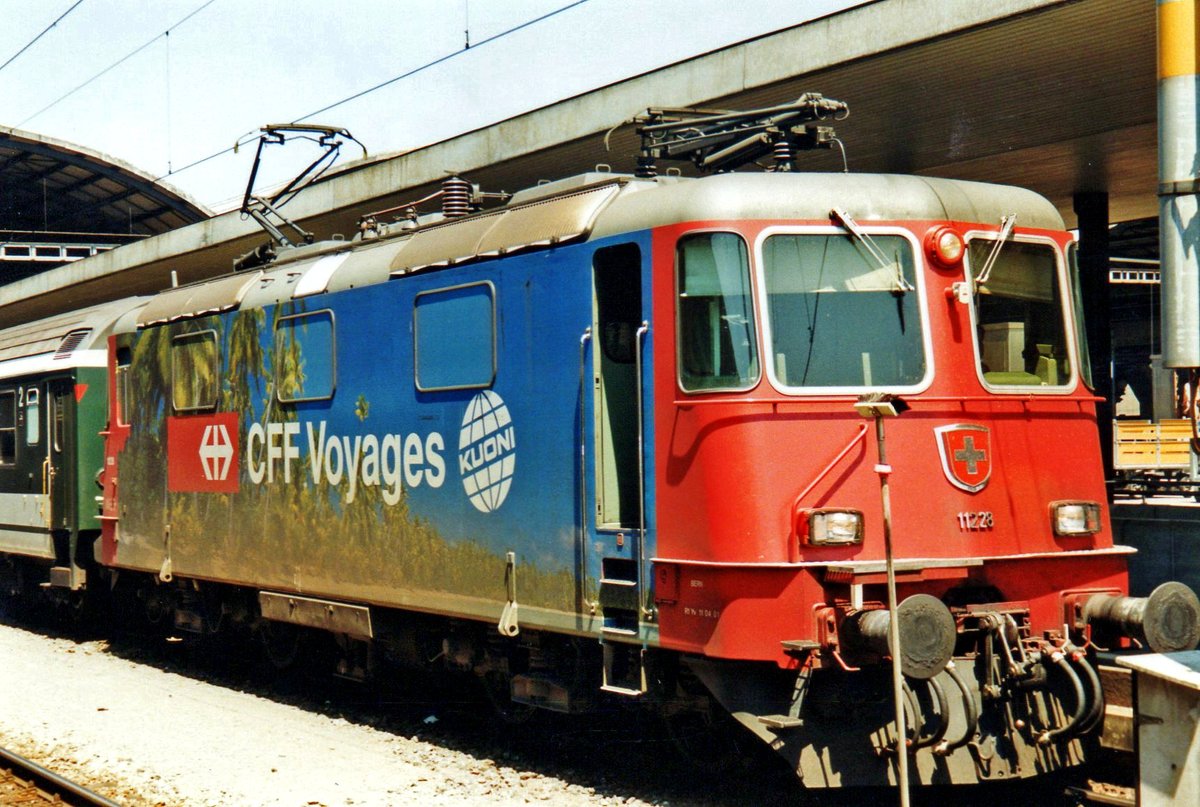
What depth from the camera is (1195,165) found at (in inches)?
236

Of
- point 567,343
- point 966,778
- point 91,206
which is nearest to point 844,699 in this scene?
point 966,778

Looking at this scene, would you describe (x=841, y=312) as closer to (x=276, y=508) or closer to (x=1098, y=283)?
(x=276, y=508)

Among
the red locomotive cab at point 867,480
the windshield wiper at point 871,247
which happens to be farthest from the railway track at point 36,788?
the windshield wiper at point 871,247

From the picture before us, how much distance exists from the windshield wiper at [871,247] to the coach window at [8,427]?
40.4 feet

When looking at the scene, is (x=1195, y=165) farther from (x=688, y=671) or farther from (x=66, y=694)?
(x=66, y=694)

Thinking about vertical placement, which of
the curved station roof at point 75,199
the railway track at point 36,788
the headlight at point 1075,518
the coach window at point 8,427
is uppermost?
the curved station roof at point 75,199

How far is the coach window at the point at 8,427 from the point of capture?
1664 cm

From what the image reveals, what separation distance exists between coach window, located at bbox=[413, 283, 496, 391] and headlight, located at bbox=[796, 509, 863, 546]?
2.46m

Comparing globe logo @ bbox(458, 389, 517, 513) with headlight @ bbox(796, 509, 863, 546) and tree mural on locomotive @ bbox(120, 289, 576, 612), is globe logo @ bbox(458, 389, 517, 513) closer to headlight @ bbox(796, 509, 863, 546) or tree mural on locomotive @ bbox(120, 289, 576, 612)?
tree mural on locomotive @ bbox(120, 289, 576, 612)

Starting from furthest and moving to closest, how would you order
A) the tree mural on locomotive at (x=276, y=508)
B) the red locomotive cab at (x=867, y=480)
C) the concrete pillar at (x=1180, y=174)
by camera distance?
1. the tree mural on locomotive at (x=276, y=508)
2. the red locomotive cab at (x=867, y=480)
3. the concrete pillar at (x=1180, y=174)

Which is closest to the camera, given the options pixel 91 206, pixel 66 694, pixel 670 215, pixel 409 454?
pixel 670 215

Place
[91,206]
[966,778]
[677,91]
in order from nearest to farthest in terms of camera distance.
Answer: [966,778]
[677,91]
[91,206]

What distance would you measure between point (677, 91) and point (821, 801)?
7760 mm

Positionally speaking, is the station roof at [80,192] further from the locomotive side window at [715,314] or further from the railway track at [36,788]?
the locomotive side window at [715,314]
